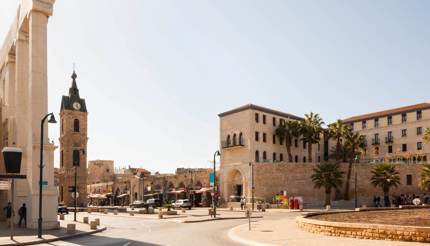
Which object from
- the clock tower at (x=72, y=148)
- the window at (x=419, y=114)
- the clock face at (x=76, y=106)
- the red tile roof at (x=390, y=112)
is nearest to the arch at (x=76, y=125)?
the clock tower at (x=72, y=148)

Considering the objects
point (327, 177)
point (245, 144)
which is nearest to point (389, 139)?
point (327, 177)

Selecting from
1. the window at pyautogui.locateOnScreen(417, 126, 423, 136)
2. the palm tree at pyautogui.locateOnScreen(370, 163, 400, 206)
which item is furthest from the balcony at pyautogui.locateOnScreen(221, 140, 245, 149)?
the window at pyautogui.locateOnScreen(417, 126, 423, 136)

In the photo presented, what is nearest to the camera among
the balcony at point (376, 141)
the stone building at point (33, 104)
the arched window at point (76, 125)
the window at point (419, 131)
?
the stone building at point (33, 104)

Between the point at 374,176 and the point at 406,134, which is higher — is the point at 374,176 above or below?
below

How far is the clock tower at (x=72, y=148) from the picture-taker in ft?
263

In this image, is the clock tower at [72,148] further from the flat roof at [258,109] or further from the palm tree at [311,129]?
the palm tree at [311,129]

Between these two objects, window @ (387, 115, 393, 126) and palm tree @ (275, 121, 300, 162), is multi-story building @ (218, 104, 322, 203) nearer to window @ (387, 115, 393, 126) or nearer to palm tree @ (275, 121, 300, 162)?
palm tree @ (275, 121, 300, 162)

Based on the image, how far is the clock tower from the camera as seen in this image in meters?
80.0

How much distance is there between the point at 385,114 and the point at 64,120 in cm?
6287

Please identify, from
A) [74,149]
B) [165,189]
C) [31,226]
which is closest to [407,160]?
[165,189]

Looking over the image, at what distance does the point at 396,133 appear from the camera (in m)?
80.6

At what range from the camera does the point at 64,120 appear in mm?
83688

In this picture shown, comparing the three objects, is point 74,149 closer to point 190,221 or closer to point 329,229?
point 190,221

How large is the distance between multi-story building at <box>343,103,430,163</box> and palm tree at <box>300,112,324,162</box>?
12.9m
